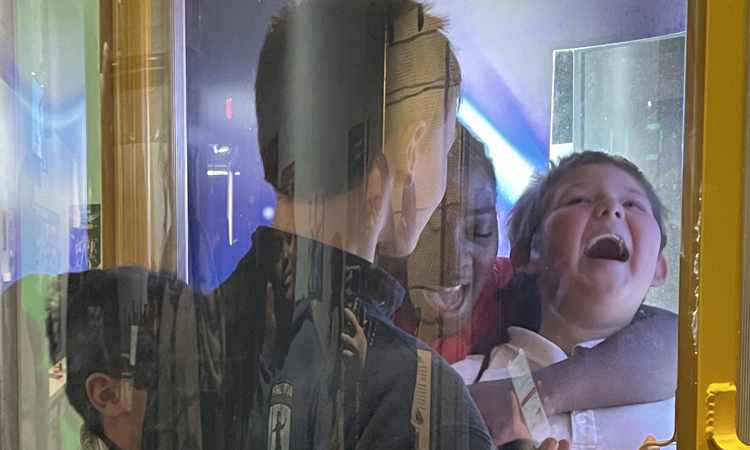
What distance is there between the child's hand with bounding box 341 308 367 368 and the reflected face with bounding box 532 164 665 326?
221 millimetres

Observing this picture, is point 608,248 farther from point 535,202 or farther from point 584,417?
point 584,417

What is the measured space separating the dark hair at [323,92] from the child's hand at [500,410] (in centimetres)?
29

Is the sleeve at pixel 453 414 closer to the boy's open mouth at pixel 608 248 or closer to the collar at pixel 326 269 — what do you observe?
the collar at pixel 326 269

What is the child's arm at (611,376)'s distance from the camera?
691 mm

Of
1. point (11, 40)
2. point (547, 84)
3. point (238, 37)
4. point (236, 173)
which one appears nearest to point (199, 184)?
point (236, 173)

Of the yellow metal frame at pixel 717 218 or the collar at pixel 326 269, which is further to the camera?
the collar at pixel 326 269

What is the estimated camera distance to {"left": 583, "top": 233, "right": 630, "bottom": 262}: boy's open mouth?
2.29 ft

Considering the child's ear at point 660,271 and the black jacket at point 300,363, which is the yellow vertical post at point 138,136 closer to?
the black jacket at point 300,363

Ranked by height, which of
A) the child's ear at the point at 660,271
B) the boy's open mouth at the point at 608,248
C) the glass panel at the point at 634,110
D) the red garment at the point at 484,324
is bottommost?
the red garment at the point at 484,324

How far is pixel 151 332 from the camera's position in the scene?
2.51 feet

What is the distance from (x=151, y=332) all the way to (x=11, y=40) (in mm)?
400

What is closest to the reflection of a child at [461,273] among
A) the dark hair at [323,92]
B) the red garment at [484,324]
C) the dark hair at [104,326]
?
the red garment at [484,324]

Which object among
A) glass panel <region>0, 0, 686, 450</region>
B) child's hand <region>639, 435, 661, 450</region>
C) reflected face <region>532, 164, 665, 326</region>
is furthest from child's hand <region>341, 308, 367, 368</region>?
child's hand <region>639, 435, 661, 450</region>

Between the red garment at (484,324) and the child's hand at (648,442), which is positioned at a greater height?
the red garment at (484,324)
